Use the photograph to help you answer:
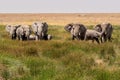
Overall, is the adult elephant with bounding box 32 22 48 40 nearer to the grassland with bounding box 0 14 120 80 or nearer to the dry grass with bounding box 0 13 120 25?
the grassland with bounding box 0 14 120 80

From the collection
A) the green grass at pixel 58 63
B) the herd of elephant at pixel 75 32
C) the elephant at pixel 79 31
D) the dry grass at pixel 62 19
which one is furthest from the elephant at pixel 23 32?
the dry grass at pixel 62 19

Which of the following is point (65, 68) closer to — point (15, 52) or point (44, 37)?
point (15, 52)

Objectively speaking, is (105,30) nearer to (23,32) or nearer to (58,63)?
(23,32)

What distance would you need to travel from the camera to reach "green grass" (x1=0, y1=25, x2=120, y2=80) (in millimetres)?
12625

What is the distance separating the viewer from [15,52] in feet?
53.6

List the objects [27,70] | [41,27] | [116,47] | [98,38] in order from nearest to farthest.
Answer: [27,70]
[116,47]
[98,38]
[41,27]

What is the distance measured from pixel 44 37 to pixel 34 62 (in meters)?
13.4

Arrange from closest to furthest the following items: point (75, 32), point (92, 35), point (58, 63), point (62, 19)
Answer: point (58, 63), point (92, 35), point (75, 32), point (62, 19)

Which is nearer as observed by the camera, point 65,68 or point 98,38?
point 65,68

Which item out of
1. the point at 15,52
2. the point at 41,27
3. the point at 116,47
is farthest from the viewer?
the point at 41,27

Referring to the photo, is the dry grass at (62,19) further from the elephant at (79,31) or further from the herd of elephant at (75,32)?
the elephant at (79,31)

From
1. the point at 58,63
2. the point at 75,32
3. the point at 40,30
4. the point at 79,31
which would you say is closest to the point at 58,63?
the point at 58,63

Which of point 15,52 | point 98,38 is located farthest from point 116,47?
point 15,52

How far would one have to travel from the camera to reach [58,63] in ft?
49.2
